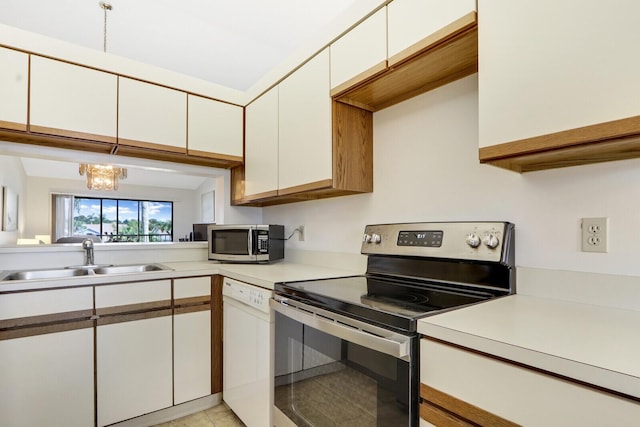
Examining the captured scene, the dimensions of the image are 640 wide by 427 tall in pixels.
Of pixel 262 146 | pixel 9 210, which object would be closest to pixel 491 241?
pixel 262 146

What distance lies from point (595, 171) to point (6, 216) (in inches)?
242

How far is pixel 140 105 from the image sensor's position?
2.07 meters

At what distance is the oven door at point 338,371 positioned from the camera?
93cm

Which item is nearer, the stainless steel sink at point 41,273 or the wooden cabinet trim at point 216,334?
the stainless steel sink at point 41,273

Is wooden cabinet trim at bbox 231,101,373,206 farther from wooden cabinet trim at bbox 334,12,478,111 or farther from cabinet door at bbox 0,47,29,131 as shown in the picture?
cabinet door at bbox 0,47,29,131

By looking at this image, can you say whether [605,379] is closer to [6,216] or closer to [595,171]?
[595,171]

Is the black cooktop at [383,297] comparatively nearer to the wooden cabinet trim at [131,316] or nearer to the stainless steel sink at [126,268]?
the wooden cabinet trim at [131,316]

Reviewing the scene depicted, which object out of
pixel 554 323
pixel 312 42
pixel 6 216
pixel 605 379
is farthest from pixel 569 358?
pixel 6 216

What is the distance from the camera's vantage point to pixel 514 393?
709mm

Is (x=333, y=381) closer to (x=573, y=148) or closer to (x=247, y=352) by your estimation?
(x=247, y=352)

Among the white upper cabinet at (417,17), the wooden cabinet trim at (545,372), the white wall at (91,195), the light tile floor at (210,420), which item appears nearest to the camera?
the wooden cabinet trim at (545,372)

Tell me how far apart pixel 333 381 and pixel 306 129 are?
1.23m

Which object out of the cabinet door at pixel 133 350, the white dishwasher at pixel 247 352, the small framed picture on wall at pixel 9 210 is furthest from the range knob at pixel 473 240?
the small framed picture on wall at pixel 9 210

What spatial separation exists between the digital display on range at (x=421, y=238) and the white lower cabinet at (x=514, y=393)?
0.60m
